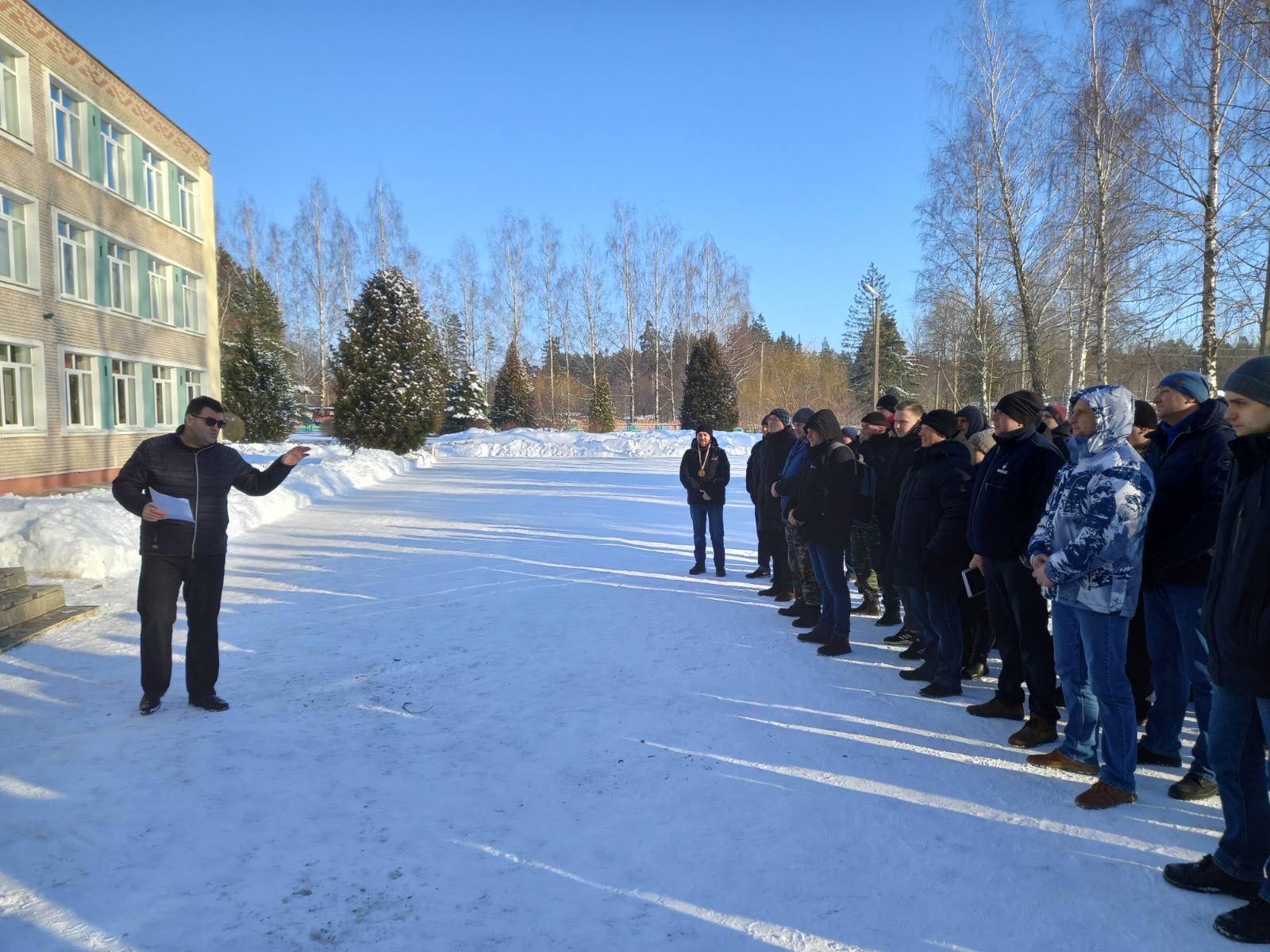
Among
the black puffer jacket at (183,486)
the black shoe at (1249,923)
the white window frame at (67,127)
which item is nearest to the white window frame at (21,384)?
the white window frame at (67,127)

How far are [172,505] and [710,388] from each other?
130 feet

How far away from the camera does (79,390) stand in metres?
20.2

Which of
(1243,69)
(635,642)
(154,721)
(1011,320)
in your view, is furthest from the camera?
(1011,320)

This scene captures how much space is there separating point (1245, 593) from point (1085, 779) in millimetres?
1705

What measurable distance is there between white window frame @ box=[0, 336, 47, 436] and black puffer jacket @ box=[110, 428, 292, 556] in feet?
51.8

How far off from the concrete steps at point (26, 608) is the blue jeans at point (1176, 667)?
790 centimetres

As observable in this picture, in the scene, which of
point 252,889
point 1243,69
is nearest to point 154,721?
point 252,889

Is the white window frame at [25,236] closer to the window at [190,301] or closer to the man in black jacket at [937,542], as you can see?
the window at [190,301]

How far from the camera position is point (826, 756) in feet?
14.0

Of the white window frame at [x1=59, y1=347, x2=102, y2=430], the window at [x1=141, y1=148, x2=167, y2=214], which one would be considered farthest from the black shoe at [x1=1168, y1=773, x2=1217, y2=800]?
the window at [x1=141, y1=148, x2=167, y2=214]

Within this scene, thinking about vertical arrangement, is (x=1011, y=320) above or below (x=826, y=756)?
above

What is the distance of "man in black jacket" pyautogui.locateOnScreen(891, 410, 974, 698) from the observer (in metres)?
5.21

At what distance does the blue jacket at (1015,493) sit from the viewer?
456 cm

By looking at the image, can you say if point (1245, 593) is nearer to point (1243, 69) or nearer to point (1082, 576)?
point (1082, 576)
